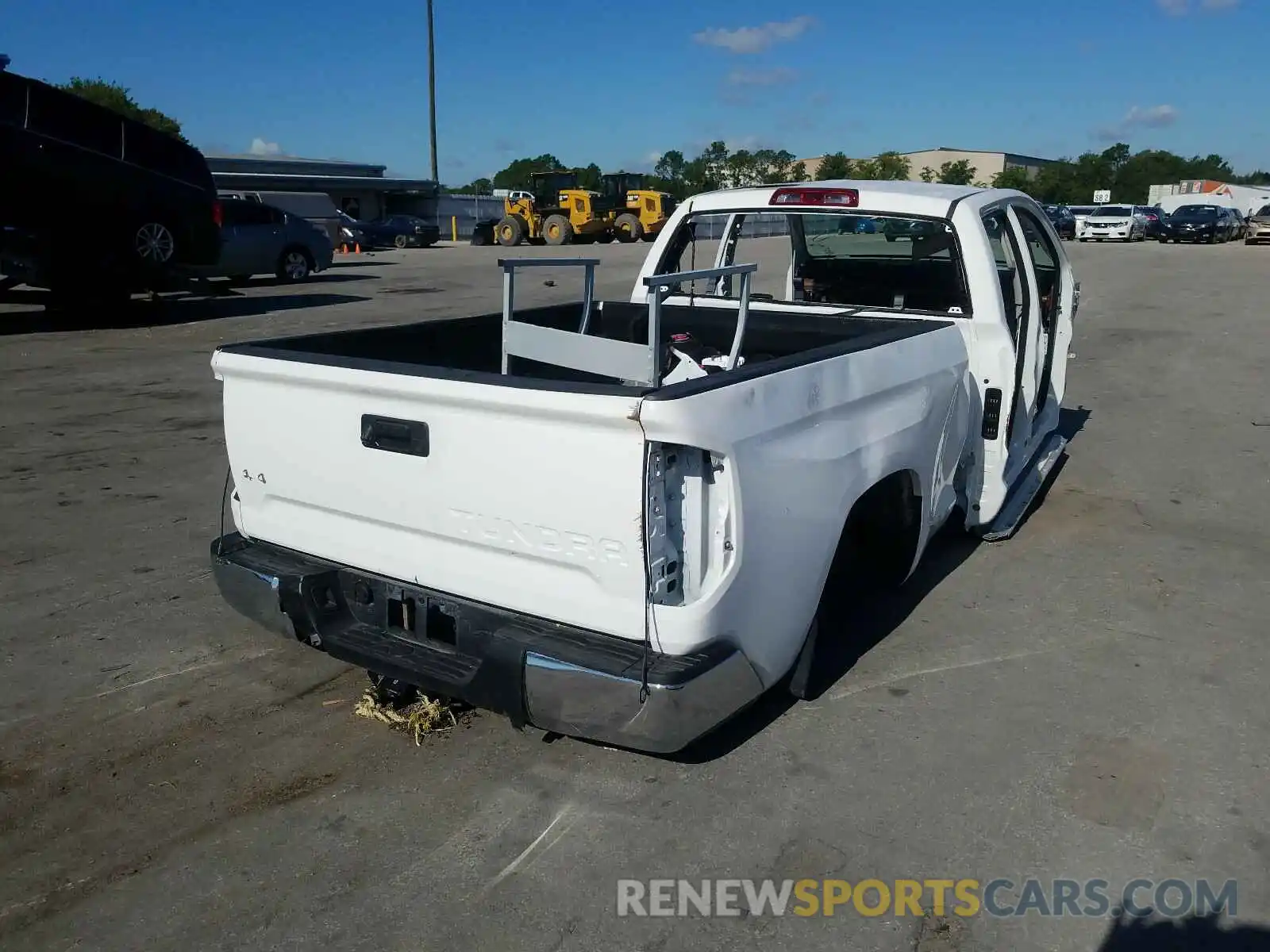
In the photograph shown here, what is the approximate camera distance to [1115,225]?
4019 centimetres

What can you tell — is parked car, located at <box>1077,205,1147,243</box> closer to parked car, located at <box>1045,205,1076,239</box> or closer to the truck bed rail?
parked car, located at <box>1045,205,1076,239</box>

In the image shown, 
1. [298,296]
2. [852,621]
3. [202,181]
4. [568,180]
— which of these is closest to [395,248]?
[568,180]

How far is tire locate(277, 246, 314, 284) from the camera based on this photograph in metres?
20.6

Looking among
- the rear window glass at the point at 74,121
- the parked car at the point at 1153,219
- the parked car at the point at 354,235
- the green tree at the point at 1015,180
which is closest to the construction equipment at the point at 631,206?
the parked car at the point at 354,235

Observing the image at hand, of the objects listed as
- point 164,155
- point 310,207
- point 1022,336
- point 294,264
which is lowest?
point 1022,336

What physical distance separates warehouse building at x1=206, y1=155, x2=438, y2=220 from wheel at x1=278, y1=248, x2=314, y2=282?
24669 millimetres

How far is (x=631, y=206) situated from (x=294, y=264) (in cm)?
1957

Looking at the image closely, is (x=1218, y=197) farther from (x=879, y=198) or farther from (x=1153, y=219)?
(x=879, y=198)

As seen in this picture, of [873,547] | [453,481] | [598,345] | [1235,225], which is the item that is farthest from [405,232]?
[453,481]

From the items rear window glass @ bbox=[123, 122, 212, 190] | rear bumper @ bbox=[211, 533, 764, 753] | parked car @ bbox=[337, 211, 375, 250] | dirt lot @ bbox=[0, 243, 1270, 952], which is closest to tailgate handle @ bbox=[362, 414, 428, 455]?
rear bumper @ bbox=[211, 533, 764, 753]

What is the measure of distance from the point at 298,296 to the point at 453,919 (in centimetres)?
1698

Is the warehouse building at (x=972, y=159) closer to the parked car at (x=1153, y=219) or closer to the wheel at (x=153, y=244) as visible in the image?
the parked car at (x=1153, y=219)

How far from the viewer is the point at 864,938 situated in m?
2.64

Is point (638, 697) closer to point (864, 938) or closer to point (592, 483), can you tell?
point (592, 483)
